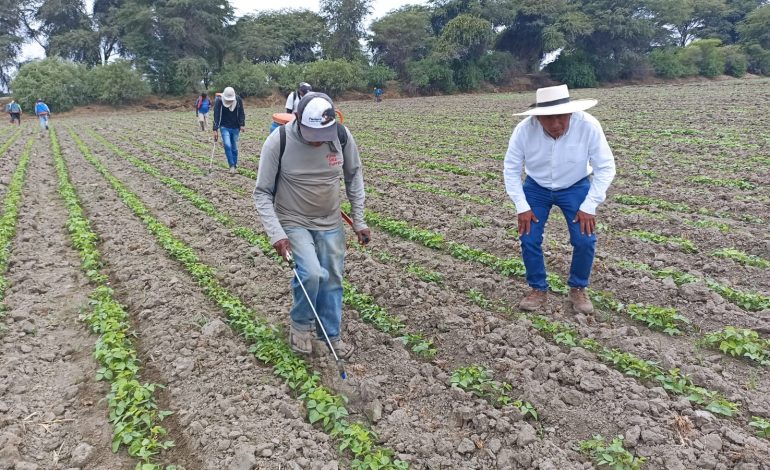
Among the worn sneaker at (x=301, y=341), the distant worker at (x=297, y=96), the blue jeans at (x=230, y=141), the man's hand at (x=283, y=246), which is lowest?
the worn sneaker at (x=301, y=341)

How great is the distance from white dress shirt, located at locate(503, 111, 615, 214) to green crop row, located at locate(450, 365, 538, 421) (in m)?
1.37

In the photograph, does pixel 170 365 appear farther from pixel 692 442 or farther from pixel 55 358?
pixel 692 442

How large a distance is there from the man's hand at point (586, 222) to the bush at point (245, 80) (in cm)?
4050

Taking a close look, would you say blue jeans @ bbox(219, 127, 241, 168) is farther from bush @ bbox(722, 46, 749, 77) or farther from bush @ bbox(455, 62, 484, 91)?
bush @ bbox(722, 46, 749, 77)

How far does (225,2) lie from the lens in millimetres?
44812

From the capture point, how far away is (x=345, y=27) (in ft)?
156

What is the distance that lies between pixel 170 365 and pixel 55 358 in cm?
102

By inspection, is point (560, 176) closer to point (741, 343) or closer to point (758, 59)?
point (741, 343)

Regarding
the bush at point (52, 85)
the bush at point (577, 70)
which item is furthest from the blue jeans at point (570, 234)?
the bush at point (577, 70)

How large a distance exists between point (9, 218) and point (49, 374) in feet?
16.8

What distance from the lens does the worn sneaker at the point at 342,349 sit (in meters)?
4.18

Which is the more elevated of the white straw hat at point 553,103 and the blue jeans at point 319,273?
the white straw hat at point 553,103

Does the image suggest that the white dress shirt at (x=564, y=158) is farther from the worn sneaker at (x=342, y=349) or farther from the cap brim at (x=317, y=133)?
the worn sneaker at (x=342, y=349)

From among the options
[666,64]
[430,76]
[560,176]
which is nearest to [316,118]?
[560,176]
